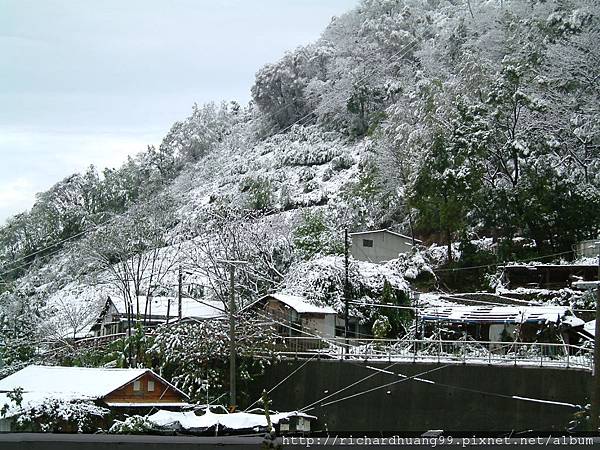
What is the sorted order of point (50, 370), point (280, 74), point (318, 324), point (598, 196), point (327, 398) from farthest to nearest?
point (280, 74) < point (598, 196) < point (318, 324) < point (327, 398) < point (50, 370)

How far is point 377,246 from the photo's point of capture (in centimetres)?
2972

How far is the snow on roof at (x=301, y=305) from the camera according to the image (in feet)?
75.6

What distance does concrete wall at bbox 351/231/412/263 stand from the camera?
96.2 ft

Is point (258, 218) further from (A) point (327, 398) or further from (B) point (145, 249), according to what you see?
(A) point (327, 398)

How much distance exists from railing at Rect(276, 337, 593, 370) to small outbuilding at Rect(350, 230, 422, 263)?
6.81 meters

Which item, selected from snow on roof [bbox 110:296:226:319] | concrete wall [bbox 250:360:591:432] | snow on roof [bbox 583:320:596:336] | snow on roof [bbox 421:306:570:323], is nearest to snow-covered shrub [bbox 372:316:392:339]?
snow on roof [bbox 421:306:570:323]

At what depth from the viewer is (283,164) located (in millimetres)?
47719

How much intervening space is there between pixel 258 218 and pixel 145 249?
5236 millimetres

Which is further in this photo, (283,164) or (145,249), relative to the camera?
(283,164)

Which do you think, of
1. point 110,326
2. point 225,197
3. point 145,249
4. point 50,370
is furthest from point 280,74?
point 50,370

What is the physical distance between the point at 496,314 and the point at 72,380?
1333 cm

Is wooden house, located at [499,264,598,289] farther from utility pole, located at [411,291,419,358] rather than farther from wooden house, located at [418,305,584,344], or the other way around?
utility pole, located at [411,291,419,358]

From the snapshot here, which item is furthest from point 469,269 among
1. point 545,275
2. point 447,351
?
point 447,351

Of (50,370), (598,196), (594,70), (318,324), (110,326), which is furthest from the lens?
(594,70)
